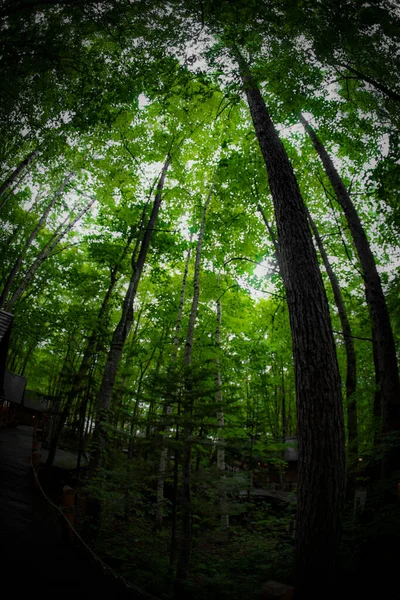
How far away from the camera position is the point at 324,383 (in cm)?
326

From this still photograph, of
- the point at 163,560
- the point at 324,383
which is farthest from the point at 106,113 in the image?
the point at 163,560

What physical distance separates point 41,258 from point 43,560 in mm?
11025

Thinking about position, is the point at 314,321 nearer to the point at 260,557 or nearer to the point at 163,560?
the point at 260,557

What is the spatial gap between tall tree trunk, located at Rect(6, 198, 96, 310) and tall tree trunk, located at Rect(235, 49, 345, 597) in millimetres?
11227

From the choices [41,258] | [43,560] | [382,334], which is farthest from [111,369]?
[41,258]

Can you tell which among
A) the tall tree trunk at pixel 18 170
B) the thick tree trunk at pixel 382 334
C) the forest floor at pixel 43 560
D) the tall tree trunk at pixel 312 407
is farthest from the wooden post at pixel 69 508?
the tall tree trunk at pixel 18 170

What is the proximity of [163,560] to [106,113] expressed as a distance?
30.8ft

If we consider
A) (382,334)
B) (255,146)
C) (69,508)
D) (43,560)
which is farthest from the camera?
(255,146)

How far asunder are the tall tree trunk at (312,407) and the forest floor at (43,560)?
8.76 ft

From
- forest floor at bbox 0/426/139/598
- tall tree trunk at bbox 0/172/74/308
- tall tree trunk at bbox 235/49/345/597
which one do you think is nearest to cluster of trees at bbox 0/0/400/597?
tall tree trunk at bbox 235/49/345/597

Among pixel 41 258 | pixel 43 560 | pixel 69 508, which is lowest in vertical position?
pixel 43 560

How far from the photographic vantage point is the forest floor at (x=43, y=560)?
3.54m

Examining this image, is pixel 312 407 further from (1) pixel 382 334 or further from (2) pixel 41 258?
(2) pixel 41 258

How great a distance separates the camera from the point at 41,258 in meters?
12.4
